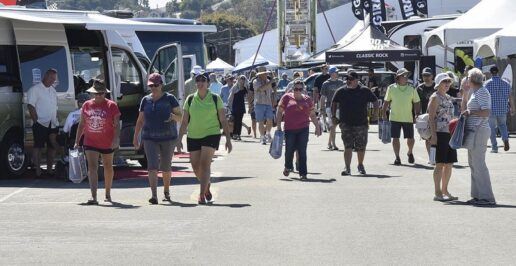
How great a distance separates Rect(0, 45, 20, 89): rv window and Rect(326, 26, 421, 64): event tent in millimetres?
20090

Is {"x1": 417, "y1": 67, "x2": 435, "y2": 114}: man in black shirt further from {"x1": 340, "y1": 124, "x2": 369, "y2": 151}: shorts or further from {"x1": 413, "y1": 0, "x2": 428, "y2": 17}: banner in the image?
{"x1": 413, "y1": 0, "x2": 428, "y2": 17}: banner

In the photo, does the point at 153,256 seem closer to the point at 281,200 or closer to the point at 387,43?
the point at 281,200

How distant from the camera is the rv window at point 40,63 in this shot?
738 inches

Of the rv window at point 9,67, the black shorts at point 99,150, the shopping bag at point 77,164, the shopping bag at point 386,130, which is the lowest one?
the shopping bag at point 386,130

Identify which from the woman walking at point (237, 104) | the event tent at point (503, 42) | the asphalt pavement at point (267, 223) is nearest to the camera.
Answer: the asphalt pavement at point (267, 223)

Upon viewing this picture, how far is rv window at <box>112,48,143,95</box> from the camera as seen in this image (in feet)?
67.5

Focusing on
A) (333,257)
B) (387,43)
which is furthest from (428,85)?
(387,43)

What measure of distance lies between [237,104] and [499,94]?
28.3 feet

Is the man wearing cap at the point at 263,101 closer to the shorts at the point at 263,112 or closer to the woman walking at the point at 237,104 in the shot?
the shorts at the point at 263,112

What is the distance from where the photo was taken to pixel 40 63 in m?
19.0

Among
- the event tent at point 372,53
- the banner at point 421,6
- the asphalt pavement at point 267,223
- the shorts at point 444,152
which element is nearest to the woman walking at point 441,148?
the shorts at point 444,152

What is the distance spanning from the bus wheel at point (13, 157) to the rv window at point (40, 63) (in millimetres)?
909

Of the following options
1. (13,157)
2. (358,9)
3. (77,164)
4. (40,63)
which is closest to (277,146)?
(40,63)

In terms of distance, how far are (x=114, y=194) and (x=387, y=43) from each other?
76.7 ft
